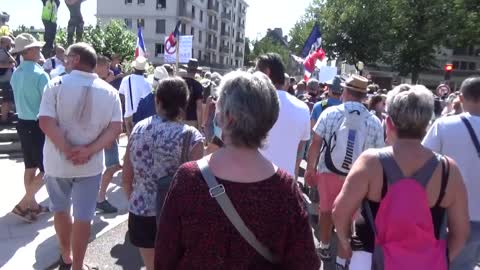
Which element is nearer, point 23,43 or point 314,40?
point 23,43

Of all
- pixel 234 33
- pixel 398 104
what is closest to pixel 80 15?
pixel 398 104

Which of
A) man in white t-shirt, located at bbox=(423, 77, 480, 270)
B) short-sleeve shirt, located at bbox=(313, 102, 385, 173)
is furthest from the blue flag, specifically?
man in white t-shirt, located at bbox=(423, 77, 480, 270)

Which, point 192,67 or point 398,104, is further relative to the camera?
point 192,67

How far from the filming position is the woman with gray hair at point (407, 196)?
95.7 inches

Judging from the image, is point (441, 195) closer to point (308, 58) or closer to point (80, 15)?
point (308, 58)

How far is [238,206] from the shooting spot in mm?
1781

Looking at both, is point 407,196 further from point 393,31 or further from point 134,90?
point 393,31

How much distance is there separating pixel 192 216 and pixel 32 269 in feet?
9.97

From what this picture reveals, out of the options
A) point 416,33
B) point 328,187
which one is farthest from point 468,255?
point 416,33

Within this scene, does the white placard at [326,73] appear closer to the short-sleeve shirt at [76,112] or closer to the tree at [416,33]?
the short-sleeve shirt at [76,112]

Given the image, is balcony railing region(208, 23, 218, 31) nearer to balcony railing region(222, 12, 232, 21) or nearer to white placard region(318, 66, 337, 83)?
balcony railing region(222, 12, 232, 21)

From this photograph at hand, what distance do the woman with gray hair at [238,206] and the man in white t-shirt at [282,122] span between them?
2026 mm

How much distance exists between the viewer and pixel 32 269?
4.21 m

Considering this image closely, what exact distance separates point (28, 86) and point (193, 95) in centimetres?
212
